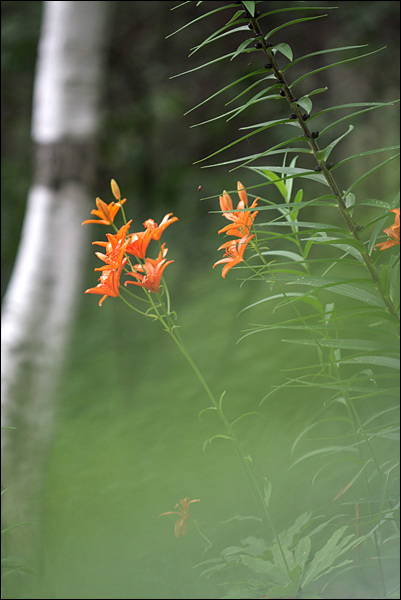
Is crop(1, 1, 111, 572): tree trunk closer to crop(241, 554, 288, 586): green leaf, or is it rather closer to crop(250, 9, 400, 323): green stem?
crop(241, 554, 288, 586): green leaf

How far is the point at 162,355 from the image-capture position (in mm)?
1361

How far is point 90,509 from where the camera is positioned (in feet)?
2.96

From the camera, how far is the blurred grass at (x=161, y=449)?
2.24 ft

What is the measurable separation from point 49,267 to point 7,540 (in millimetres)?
494

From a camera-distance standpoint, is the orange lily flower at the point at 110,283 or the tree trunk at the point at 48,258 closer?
the orange lily flower at the point at 110,283

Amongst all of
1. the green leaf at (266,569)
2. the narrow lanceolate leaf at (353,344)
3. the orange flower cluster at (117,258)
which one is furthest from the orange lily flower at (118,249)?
the green leaf at (266,569)

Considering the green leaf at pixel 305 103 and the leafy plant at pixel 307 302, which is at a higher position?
the green leaf at pixel 305 103

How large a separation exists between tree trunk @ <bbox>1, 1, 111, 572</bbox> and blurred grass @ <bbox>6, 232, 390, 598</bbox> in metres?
0.06

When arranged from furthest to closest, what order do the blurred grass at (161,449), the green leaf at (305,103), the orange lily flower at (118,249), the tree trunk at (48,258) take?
the tree trunk at (48,258) → the blurred grass at (161,449) → the orange lily flower at (118,249) → the green leaf at (305,103)

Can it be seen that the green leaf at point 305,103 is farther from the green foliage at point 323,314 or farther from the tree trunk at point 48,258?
the tree trunk at point 48,258

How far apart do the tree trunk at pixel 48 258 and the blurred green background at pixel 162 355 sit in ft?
0.21

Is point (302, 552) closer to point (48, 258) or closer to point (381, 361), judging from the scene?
point (381, 361)

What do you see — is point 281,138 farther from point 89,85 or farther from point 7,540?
point 7,540

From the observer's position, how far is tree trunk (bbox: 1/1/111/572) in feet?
3.22
